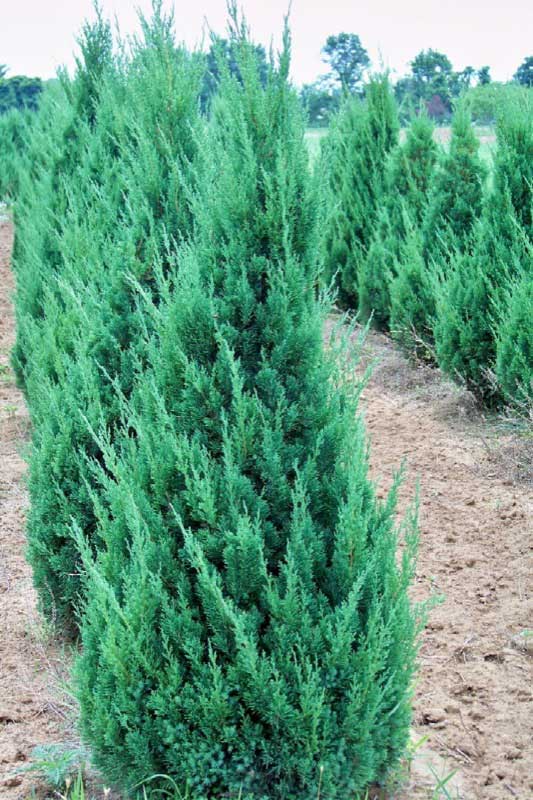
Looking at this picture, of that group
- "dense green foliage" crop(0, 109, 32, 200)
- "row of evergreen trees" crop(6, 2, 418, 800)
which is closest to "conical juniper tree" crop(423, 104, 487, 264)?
"row of evergreen trees" crop(6, 2, 418, 800)

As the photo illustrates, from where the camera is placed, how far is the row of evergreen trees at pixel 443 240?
6645 millimetres

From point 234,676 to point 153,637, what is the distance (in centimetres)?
29

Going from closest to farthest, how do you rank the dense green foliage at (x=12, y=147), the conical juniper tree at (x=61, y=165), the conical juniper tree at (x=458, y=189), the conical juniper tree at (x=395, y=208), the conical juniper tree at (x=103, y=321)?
the conical juniper tree at (x=103, y=321) < the conical juniper tree at (x=61, y=165) < the conical juniper tree at (x=458, y=189) < the conical juniper tree at (x=395, y=208) < the dense green foliage at (x=12, y=147)

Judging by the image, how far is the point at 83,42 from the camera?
311 inches

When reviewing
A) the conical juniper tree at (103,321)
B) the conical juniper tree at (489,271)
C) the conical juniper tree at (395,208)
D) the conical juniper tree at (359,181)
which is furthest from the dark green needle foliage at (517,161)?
the conical juniper tree at (359,181)

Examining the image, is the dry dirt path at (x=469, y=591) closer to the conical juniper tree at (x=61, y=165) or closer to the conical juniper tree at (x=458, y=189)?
the conical juniper tree at (x=458, y=189)

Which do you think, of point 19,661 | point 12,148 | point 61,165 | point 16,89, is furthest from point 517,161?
point 16,89

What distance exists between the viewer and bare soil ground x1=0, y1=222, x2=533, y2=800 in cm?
316

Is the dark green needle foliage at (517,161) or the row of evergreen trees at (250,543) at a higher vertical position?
the dark green needle foliage at (517,161)

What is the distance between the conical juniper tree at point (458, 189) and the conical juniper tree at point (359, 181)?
2142 mm

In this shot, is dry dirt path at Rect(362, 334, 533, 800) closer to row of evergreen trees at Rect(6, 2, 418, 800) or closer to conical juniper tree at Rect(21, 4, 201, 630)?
row of evergreen trees at Rect(6, 2, 418, 800)

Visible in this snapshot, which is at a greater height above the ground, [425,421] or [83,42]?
[83,42]

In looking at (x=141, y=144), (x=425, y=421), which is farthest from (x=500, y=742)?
(x=425, y=421)

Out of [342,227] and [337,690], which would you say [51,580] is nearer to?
[337,690]
